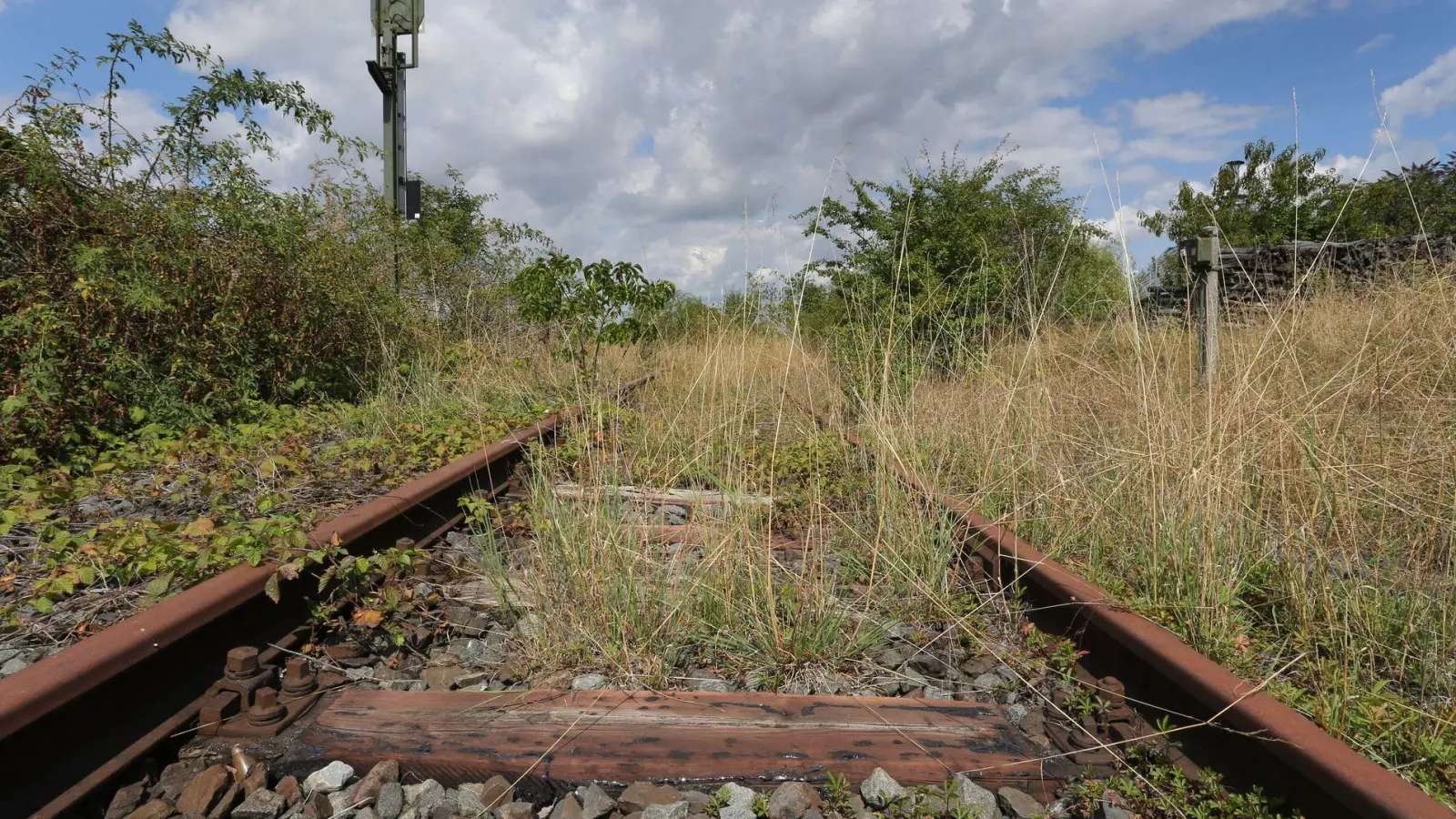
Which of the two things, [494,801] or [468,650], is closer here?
[494,801]

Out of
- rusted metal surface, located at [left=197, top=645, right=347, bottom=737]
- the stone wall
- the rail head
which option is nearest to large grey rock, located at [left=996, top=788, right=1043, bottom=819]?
rusted metal surface, located at [left=197, top=645, right=347, bottom=737]

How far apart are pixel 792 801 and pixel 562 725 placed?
591 mm

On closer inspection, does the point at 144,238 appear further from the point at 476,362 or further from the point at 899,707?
the point at 899,707

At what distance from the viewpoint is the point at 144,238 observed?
570 cm

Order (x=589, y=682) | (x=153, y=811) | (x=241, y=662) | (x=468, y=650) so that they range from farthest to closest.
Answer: (x=468, y=650) → (x=589, y=682) → (x=241, y=662) → (x=153, y=811)

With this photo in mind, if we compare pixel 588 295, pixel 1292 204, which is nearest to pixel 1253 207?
pixel 1292 204

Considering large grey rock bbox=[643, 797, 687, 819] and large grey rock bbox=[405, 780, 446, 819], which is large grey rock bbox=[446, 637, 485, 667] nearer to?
large grey rock bbox=[405, 780, 446, 819]

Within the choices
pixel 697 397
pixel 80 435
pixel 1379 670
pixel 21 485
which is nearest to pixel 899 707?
pixel 1379 670

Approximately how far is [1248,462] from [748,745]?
2.16 metres

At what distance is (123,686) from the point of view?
1.90 meters

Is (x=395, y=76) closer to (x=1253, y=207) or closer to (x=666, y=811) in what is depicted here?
(x=666, y=811)

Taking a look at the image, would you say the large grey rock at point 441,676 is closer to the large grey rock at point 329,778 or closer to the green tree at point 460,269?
the large grey rock at point 329,778

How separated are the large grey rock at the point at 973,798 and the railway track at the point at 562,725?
0.04 meters

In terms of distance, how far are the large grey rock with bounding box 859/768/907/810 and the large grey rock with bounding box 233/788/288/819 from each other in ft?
4.15
